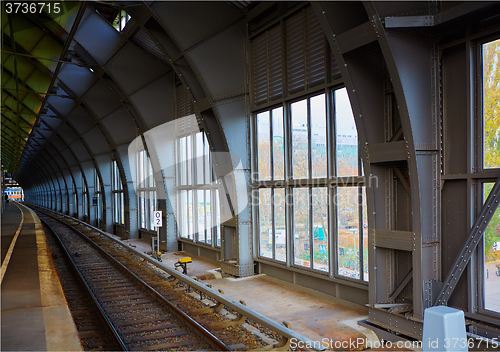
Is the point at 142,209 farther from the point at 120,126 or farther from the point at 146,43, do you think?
the point at 146,43

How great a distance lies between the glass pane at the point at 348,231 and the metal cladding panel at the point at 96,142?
2581 cm

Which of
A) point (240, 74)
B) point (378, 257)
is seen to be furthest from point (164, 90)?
point (378, 257)

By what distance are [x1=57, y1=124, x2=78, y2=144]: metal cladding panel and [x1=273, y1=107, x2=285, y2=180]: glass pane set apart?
2829 centimetres

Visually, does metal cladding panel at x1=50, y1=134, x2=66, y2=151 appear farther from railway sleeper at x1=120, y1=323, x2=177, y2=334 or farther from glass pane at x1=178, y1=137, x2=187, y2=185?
railway sleeper at x1=120, y1=323, x2=177, y2=334

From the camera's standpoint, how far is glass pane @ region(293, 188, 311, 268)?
11336 millimetres

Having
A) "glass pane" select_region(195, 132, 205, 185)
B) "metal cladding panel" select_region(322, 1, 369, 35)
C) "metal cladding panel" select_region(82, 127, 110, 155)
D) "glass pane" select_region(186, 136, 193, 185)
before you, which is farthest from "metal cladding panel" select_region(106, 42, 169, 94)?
"metal cladding panel" select_region(82, 127, 110, 155)

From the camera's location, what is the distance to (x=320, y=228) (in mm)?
10766

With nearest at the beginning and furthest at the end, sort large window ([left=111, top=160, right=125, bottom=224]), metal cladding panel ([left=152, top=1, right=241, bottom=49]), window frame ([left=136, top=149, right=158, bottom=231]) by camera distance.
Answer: metal cladding panel ([left=152, top=1, right=241, bottom=49])
window frame ([left=136, top=149, right=158, bottom=231])
large window ([left=111, top=160, right=125, bottom=224])

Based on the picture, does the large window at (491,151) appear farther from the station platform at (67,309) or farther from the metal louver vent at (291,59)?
the metal louver vent at (291,59)

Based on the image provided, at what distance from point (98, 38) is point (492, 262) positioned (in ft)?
58.3

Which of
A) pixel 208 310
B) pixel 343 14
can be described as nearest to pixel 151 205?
pixel 208 310

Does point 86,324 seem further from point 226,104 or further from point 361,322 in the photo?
point 226,104

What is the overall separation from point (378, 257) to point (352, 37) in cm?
456

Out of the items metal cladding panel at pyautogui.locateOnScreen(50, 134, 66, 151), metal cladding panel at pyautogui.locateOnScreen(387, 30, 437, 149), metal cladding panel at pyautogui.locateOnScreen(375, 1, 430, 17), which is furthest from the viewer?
metal cladding panel at pyautogui.locateOnScreen(50, 134, 66, 151)
